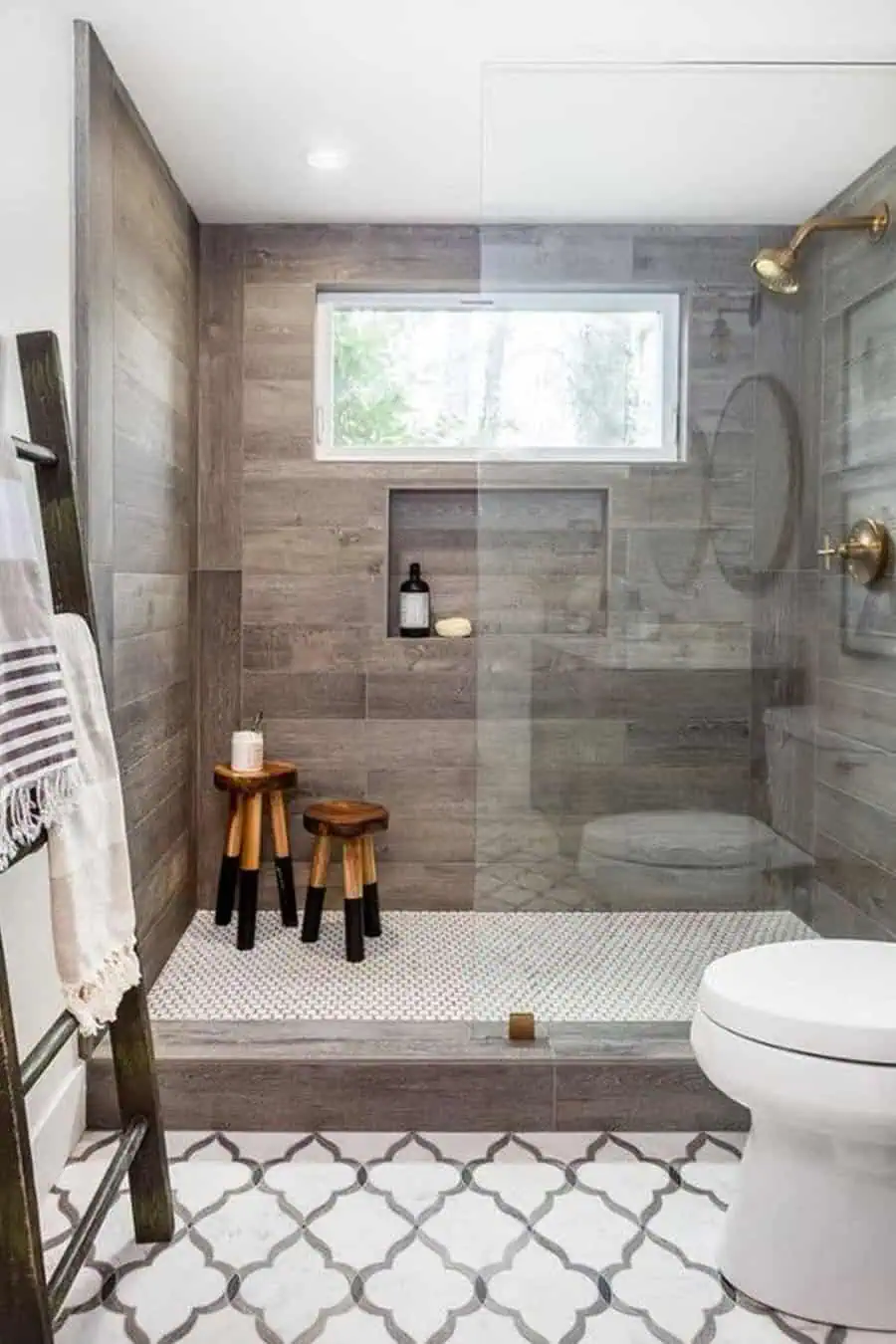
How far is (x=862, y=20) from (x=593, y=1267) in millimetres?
2399

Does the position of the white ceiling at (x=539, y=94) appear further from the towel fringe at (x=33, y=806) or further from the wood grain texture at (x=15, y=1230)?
the wood grain texture at (x=15, y=1230)

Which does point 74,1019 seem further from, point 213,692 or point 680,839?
point 213,692

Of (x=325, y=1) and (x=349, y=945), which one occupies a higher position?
(x=325, y=1)

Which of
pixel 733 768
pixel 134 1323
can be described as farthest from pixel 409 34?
pixel 134 1323

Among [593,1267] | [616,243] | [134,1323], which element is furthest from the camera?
[616,243]

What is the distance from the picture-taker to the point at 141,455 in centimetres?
284

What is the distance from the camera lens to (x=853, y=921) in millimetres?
2793

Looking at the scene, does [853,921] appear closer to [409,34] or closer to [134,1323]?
[134,1323]

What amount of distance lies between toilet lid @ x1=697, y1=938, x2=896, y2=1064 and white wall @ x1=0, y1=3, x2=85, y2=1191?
45.1 inches

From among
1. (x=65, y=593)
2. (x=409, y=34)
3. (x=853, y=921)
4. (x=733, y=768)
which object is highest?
(x=409, y=34)

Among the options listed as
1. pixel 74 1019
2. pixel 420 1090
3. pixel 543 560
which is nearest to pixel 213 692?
pixel 543 560

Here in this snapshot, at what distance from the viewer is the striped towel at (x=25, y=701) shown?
1.46 meters

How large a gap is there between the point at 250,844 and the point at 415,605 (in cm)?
88

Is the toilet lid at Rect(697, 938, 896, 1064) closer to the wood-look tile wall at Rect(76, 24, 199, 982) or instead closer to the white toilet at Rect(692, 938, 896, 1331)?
the white toilet at Rect(692, 938, 896, 1331)
